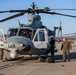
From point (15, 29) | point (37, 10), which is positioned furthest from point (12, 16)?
point (37, 10)

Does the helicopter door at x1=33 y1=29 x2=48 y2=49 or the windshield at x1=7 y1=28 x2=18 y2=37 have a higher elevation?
the windshield at x1=7 y1=28 x2=18 y2=37

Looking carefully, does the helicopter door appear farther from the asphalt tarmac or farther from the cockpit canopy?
the asphalt tarmac

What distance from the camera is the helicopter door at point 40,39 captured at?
1489cm

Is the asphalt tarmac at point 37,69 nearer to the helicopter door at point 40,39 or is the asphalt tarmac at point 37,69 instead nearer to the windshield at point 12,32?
the helicopter door at point 40,39

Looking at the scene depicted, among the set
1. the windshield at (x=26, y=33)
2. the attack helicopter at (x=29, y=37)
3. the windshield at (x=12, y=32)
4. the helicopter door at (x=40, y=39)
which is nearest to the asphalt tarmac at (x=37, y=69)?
the attack helicopter at (x=29, y=37)

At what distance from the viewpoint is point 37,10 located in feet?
52.5

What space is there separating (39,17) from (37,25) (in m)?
0.83

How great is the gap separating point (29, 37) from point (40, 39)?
76 cm

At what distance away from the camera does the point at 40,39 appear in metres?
15.4

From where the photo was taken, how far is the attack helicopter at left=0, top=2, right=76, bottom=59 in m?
13.7

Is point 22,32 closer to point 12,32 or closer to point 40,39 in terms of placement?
point 12,32

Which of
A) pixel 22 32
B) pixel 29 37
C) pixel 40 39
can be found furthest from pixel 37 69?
pixel 22 32

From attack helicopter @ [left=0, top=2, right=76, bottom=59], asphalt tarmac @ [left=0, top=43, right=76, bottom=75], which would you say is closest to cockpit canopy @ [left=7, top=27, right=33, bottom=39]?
attack helicopter @ [left=0, top=2, right=76, bottom=59]

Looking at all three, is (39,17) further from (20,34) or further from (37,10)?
(20,34)
